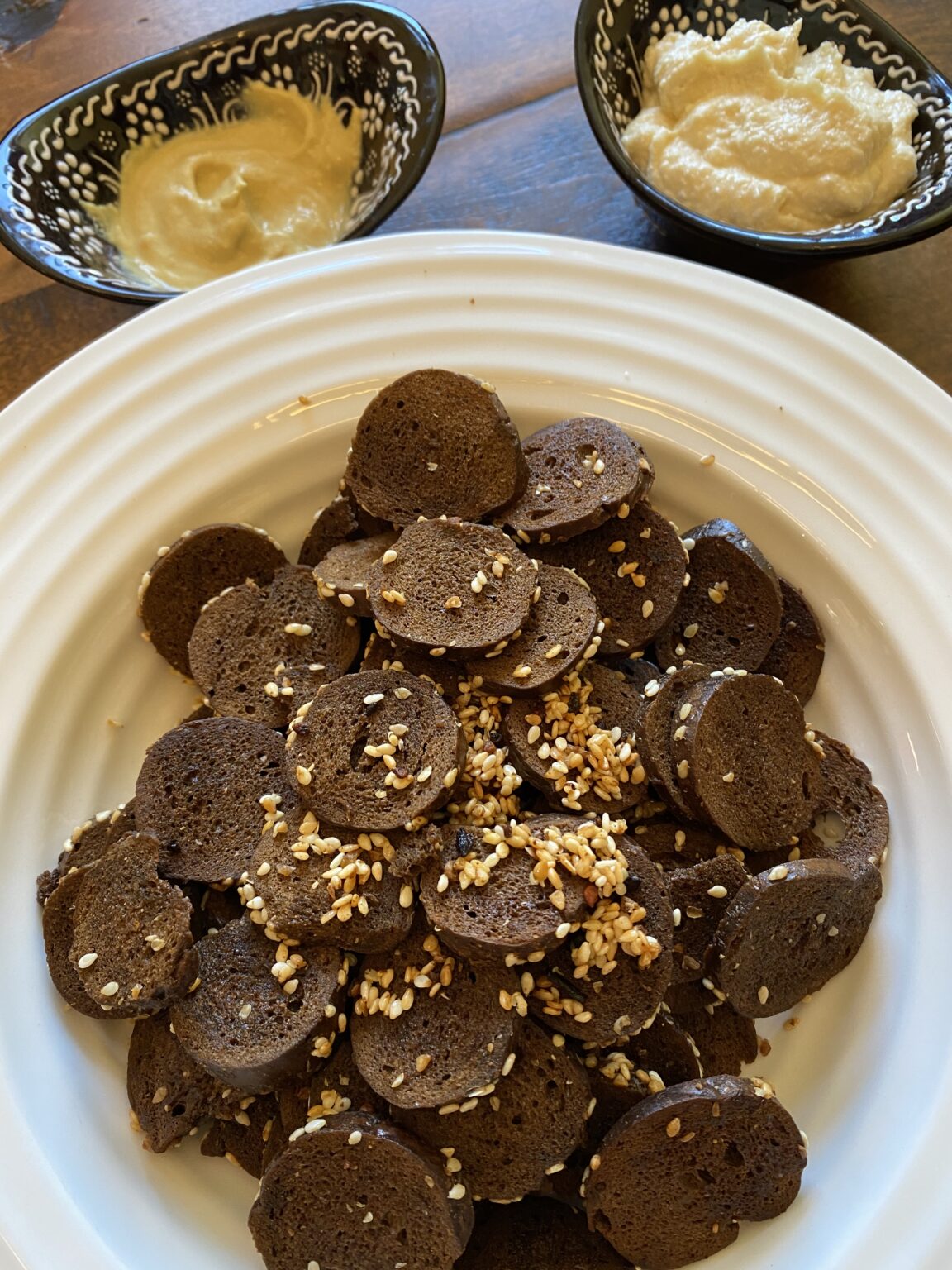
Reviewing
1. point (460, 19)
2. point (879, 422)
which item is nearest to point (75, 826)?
point (879, 422)

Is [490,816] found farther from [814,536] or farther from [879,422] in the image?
[879,422]

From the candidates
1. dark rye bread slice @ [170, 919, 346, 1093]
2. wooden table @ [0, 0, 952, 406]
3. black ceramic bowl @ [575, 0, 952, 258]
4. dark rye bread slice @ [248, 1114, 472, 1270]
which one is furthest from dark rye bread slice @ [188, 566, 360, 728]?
black ceramic bowl @ [575, 0, 952, 258]

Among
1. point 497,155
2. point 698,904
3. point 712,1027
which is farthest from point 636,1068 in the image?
point 497,155

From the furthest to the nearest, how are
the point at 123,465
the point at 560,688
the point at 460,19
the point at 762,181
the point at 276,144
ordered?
the point at 460,19, the point at 276,144, the point at 762,181, the point at 123,465, the point at 560,688

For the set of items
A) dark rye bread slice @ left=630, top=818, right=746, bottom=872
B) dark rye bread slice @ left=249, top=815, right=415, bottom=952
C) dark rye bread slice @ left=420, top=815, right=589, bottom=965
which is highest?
dark rye bread slice @ left=249, top=815, right=415, bottom=952

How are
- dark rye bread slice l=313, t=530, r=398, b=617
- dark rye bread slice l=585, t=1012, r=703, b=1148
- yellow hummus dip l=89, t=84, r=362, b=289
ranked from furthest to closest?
yellow hummus dip l=89, t=84, r=362, b=289
dark rye bread slice l=313, t=530, r=398, b=617
dark rye bread slice l=585, t=1012, r=703, b=1148

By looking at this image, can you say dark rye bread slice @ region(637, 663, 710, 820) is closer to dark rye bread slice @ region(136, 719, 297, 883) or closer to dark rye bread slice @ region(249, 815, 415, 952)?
dark rye bread slice @ region(249, 815, 415, 952)
